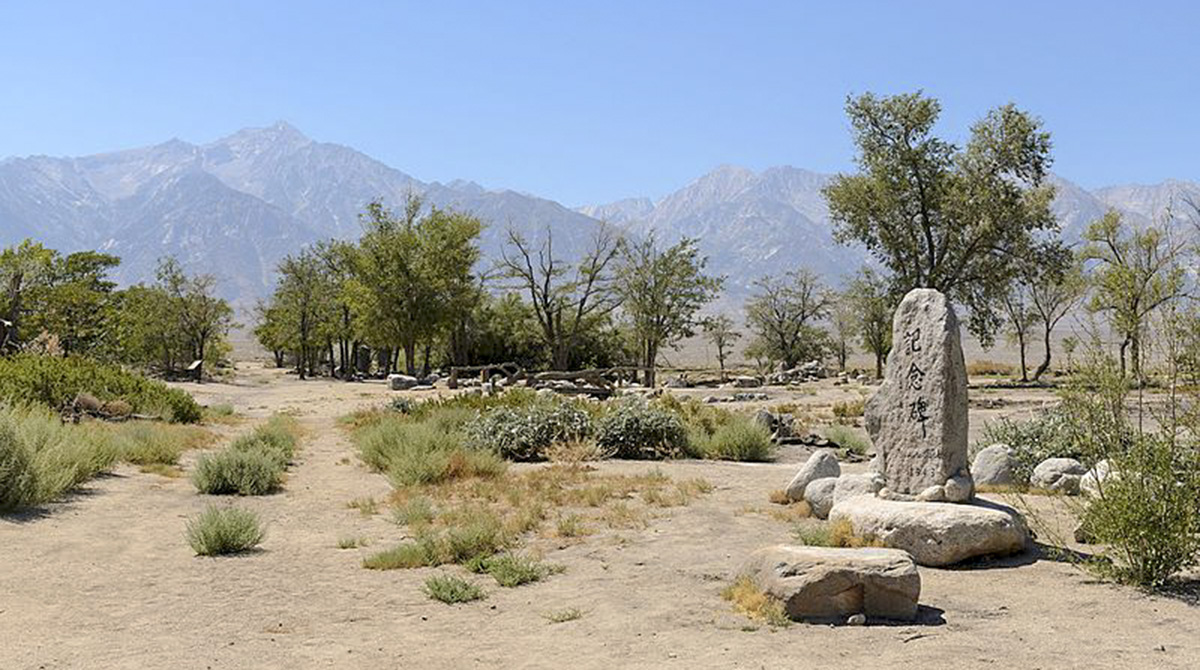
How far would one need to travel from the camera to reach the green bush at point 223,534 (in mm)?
10438

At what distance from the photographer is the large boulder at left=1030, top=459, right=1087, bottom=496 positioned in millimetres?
12992

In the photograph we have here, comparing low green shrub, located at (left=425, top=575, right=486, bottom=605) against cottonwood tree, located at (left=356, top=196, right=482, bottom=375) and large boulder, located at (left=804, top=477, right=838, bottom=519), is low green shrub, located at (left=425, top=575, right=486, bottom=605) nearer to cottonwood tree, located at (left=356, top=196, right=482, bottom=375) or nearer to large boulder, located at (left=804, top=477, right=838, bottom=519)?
large boulder, located at (left=804, top=477, right=838, bottom=519)

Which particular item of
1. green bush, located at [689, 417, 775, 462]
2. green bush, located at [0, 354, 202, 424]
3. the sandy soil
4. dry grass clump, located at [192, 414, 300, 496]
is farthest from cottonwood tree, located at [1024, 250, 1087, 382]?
dry grass clump, located at [192, 414, 300, 496]

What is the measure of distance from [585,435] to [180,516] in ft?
→ 30.0

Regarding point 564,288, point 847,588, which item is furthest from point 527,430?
point 564,288

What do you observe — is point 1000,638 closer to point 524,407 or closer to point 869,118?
point 524,407

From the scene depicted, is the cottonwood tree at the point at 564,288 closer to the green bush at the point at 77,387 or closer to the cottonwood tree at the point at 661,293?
the cottonwood tree at the point at 661,293

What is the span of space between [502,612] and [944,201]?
34807 millimetres

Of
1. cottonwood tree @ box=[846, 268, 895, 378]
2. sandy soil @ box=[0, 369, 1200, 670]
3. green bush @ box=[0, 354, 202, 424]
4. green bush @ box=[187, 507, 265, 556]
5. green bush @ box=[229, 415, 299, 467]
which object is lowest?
sandy soil @ box=[0, 369, 1200, 670]

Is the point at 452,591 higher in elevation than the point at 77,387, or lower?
lower

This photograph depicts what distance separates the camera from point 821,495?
12438 millimetres

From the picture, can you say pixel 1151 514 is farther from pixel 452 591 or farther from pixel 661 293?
pixel 661 293

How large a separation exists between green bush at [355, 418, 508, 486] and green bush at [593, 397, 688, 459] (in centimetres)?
268

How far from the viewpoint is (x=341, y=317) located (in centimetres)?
6569
